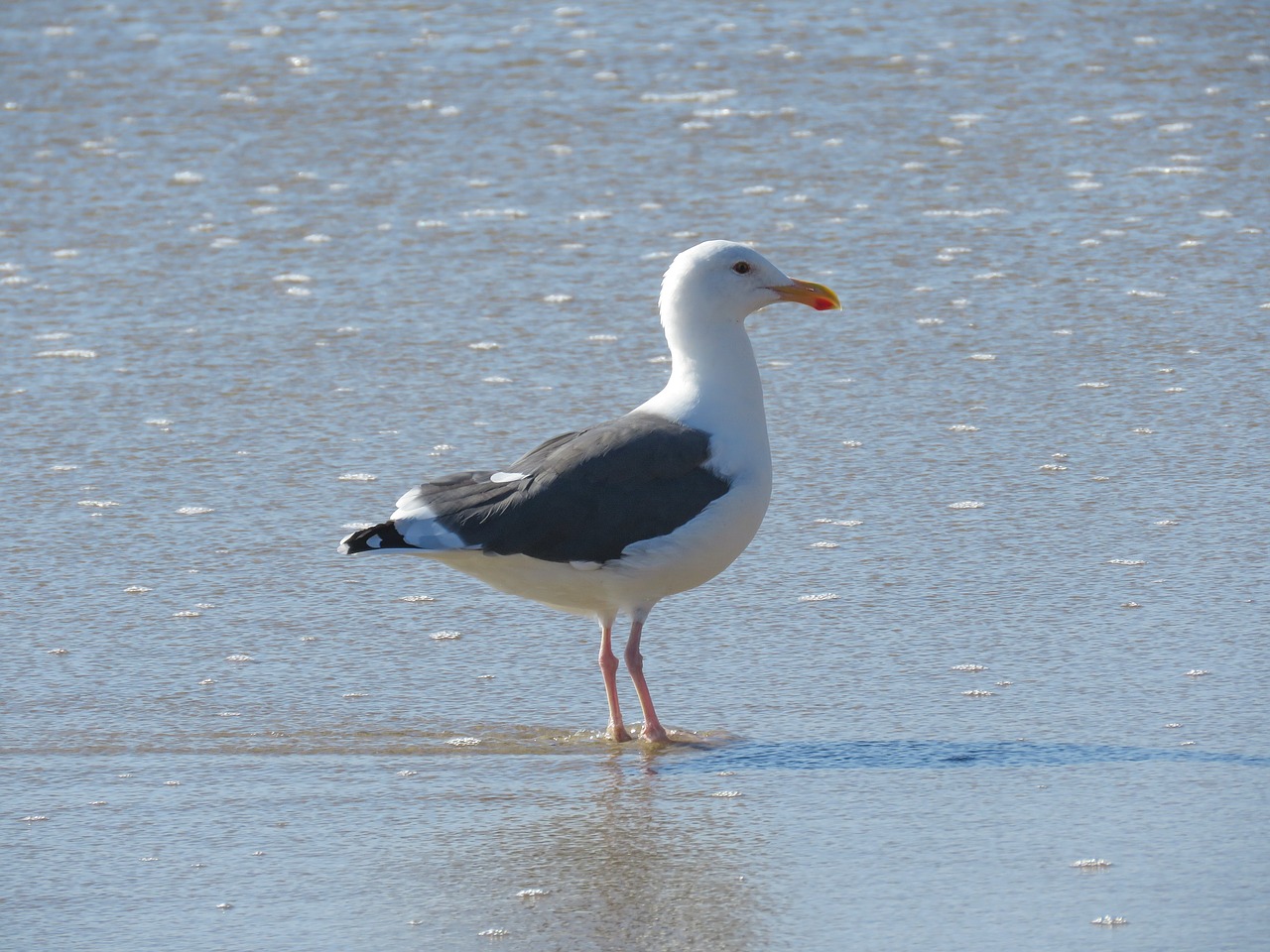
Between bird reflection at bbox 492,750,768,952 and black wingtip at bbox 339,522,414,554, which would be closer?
bird reflection at bbox 492,750,768,952

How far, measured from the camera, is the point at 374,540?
16.8 ft

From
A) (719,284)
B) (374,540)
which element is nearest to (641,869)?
(374,540)

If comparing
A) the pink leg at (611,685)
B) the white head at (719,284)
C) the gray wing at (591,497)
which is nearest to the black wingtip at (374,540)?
the gray wing at (591,497)

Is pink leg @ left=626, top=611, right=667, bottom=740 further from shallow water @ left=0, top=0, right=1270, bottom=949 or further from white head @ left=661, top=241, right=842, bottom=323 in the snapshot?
white head @ left=661, top=241, right=842, bottom=323

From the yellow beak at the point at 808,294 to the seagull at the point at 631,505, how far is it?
0.56 feet

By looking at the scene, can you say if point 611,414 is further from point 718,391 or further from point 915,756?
point 915,756

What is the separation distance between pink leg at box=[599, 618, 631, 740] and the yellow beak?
1041 millimetres

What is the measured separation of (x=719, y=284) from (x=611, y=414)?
6.20 feet

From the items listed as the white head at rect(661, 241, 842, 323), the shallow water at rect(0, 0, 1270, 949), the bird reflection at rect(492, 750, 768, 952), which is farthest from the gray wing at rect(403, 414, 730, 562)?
the bird reflection at rect(492, 750, 768, 952)

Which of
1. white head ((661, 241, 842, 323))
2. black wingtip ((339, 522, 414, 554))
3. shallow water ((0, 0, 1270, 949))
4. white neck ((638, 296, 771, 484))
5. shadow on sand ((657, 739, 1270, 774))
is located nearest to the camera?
shallow water ((0, 0, 1270, 949))

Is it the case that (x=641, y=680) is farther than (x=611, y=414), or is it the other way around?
(x=611, y=414)

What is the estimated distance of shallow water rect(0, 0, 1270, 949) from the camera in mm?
4352

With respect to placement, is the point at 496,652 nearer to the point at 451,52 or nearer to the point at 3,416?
the point at 3,416

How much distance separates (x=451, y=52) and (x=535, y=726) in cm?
832
